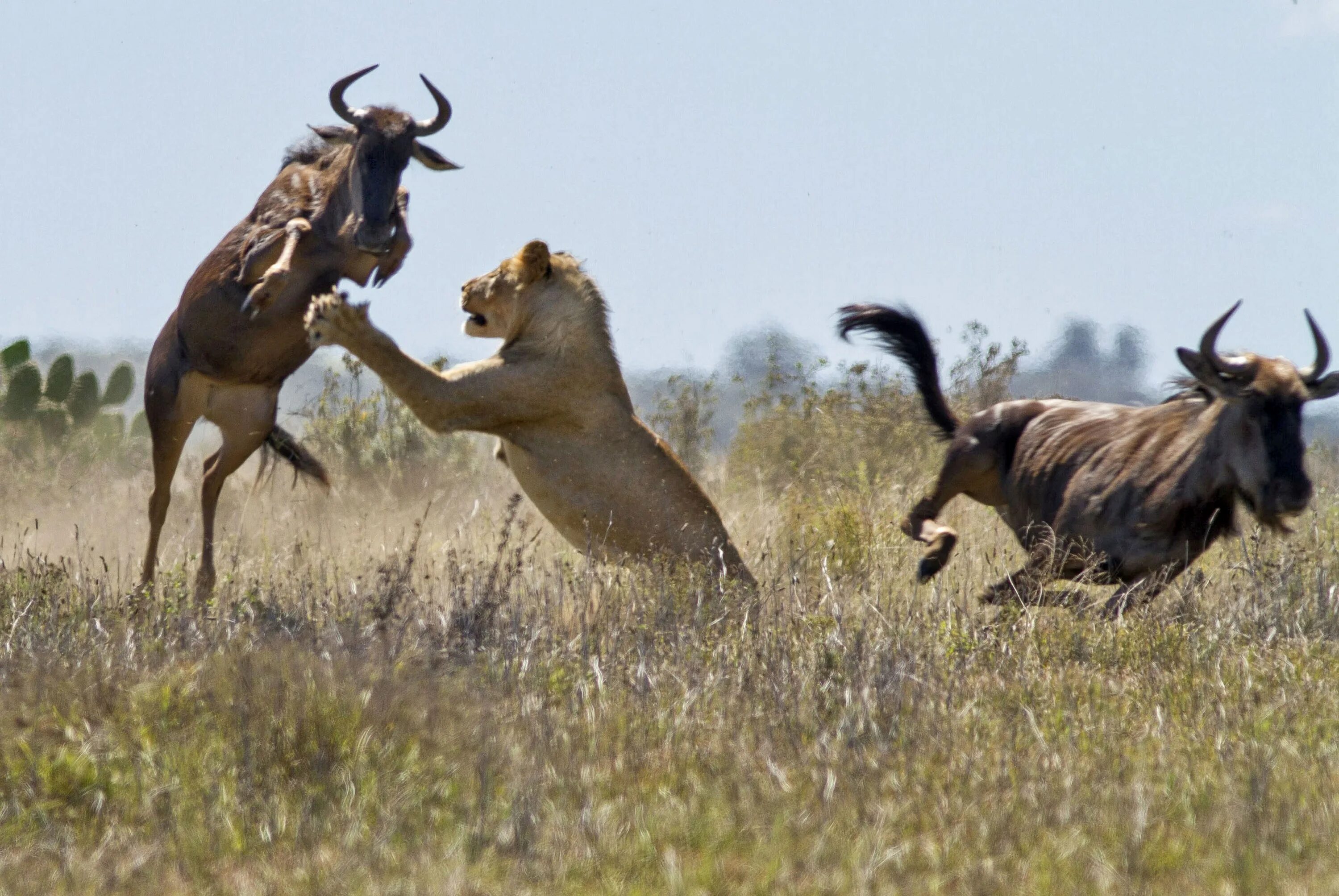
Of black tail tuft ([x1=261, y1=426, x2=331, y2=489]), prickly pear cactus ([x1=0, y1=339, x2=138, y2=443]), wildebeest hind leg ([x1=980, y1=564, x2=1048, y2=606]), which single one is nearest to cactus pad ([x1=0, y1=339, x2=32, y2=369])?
prickly pear cactus ([x1=0, y1=339, x2=138, y2=443])

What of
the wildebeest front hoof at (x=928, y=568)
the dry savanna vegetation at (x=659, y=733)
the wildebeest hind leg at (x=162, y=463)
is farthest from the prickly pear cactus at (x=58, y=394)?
the wildebeest front hoof at (x=928, y=568)

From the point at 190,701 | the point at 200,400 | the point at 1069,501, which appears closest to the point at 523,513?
the point at 200,400

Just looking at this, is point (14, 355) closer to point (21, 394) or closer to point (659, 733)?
point (21, 394)

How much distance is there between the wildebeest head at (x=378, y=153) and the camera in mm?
7957

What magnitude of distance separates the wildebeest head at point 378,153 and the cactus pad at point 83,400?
932cm

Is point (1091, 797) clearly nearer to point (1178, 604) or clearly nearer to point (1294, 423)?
point (1178, 604)

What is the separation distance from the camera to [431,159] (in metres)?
8.52

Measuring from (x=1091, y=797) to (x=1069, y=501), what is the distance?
3.90 metres

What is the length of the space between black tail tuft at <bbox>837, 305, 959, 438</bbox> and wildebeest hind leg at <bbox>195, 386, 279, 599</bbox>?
12.0 ft

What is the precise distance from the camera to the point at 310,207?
841 centimetres

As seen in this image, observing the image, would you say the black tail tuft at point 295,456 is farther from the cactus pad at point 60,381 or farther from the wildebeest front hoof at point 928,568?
the cactus pad at point 60,381

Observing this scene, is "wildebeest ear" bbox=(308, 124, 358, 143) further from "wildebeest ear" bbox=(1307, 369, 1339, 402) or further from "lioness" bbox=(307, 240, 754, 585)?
"wildebeest ear" bbox=(1307, 369, 1339, 402)

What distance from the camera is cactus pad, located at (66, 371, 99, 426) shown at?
54.6 ft

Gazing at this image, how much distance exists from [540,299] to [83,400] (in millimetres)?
10067
